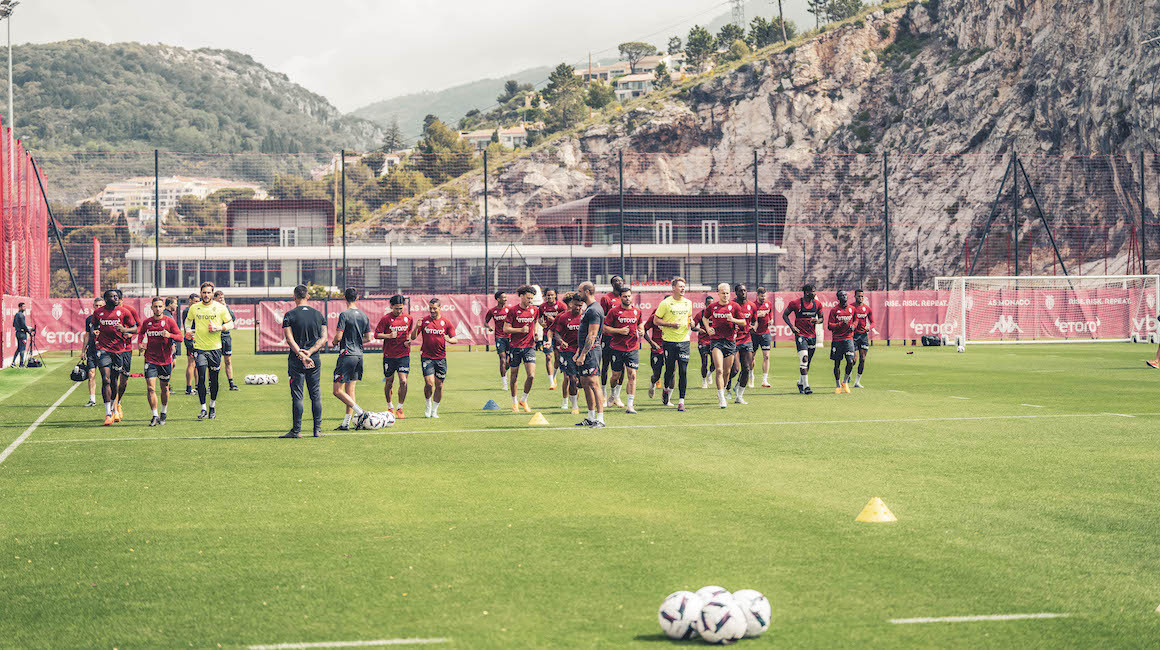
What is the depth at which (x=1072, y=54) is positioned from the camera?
258ft

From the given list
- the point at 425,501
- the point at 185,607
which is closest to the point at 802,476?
the point at 425,501

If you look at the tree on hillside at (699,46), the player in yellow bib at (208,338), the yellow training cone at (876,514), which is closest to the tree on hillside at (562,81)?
the tree on hillside at (699,46)

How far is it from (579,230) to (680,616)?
7249 centimetres

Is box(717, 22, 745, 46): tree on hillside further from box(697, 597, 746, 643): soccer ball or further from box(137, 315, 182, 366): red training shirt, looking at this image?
box(697, 597, 746, 643): soccer ball

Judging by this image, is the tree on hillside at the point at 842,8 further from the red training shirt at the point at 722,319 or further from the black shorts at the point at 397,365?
the black shorts at the point at 397,365

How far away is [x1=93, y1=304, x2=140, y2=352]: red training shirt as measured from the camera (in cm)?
1736

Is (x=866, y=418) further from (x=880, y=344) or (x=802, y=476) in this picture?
(x=880, y=344)

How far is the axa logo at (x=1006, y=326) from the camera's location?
146 feet

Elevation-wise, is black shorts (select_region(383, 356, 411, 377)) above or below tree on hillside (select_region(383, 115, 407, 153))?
below

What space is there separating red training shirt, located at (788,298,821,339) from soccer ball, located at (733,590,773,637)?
56.0 ft

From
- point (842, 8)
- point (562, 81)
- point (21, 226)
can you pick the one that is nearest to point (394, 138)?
point (562, 81)

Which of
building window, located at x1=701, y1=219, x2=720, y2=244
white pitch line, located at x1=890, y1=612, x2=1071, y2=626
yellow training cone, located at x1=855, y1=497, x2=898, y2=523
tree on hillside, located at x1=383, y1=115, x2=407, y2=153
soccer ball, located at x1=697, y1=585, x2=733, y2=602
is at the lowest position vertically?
white pitch line, located at x1=890, y1=612, x2=1071, y2=626

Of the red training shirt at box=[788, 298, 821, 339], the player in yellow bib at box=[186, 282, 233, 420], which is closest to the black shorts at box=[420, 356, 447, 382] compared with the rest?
the player in yellow bib at box=[186, 282, 233, 420]

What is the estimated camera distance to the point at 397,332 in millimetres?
18219
